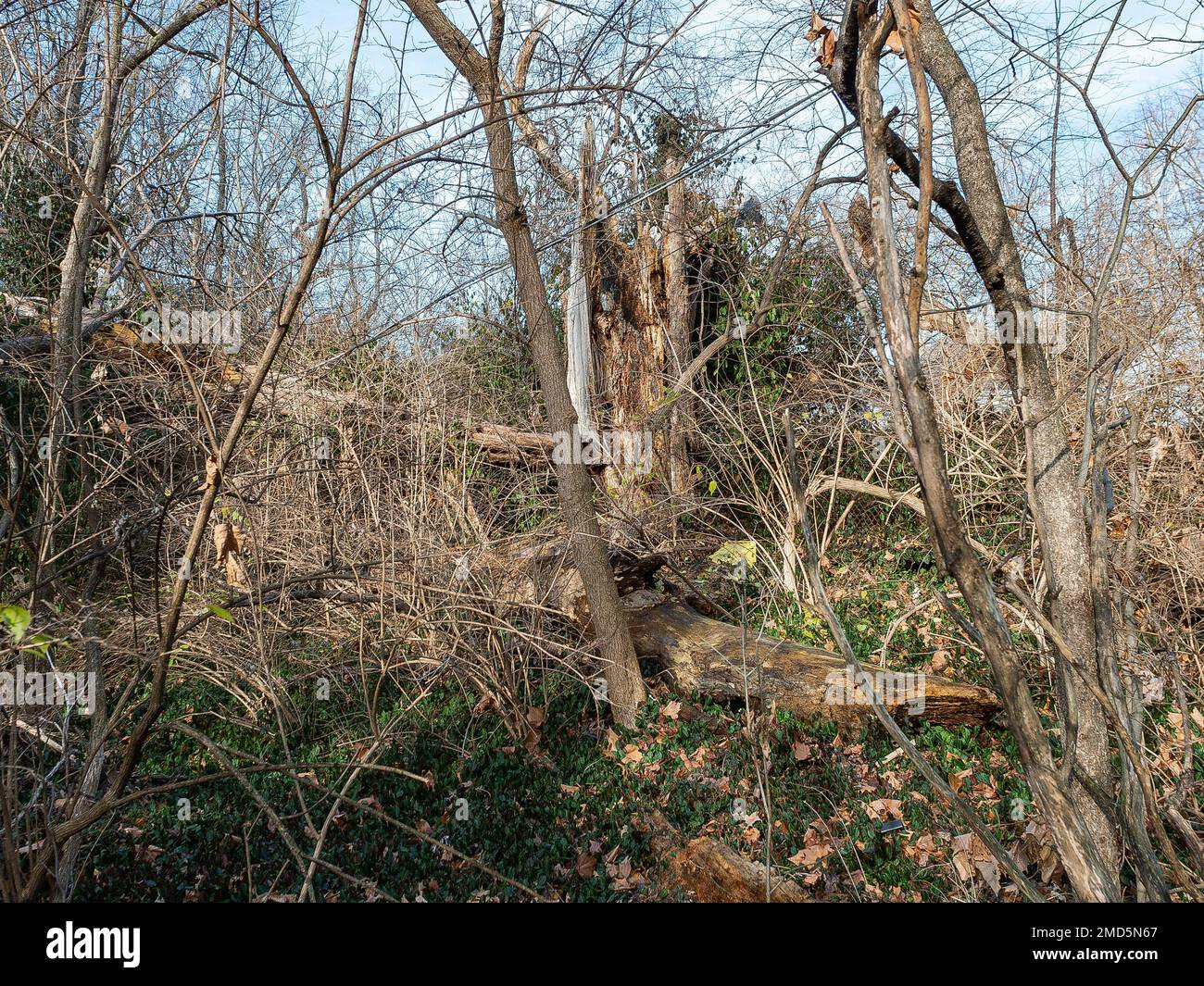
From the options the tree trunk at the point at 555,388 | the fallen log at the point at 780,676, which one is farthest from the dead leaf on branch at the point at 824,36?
the fallen log at the point at 780,676

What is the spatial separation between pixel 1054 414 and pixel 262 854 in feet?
16.0

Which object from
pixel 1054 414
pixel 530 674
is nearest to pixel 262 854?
pixel 530 674

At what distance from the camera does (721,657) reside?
646 centimetres

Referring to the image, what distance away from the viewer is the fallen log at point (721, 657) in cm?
580

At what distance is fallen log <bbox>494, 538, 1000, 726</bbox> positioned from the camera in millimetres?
5801

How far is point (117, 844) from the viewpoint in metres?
Result: 4.98

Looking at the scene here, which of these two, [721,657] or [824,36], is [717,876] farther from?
[824,36]

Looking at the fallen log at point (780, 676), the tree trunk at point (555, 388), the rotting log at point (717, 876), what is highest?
the tree trunk at point (555, 388)

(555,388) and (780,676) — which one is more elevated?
(555,388)

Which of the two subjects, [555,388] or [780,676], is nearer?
[555,388]

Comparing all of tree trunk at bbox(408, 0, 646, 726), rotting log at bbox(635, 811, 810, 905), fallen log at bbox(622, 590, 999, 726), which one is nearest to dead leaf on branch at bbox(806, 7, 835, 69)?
tree trunk at bbox(408, 0, 646, 726)

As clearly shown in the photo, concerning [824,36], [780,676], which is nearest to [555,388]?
[780,676]

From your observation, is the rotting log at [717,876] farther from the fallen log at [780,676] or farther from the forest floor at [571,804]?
the fallen log at [780,676]

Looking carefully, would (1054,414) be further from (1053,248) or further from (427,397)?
(427,397)
